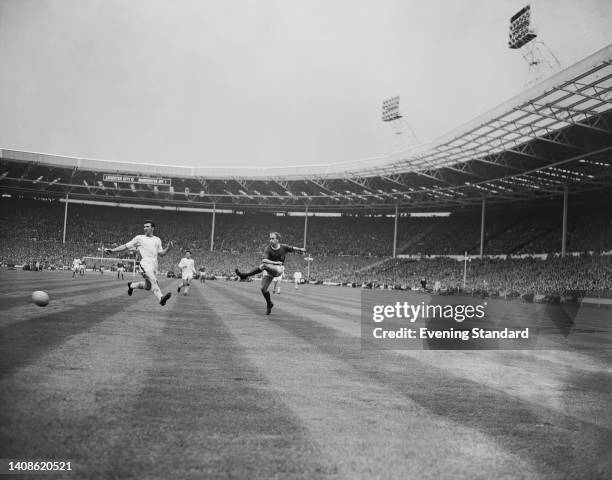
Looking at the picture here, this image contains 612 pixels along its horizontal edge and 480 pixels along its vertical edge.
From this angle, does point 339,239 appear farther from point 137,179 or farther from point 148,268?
point 148,268

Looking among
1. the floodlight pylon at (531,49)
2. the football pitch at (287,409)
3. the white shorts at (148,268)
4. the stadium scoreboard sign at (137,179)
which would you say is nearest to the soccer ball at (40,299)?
the white shorts at (148,268)

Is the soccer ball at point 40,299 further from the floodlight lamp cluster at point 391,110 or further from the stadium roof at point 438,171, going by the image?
the floodlight lamp cluster at point 391,110

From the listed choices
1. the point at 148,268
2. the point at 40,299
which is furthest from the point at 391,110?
the point at 40,299

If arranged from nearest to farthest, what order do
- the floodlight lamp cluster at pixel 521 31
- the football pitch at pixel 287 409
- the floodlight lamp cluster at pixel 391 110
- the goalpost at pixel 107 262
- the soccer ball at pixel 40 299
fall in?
the football pitch at pixel 287 409 < the soccer ball at pixel 40 299 < the floodlight lamp cluster at pixel 521 31 < the floodlight lamp cluster at pixel 391 110 < the goalpost at pixel 107 262

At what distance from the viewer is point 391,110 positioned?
5681 cm

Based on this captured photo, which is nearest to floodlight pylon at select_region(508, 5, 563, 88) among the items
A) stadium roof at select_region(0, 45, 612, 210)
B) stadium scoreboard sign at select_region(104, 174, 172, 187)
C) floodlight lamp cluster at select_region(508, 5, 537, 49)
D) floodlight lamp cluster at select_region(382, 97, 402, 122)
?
floodlight lamp cluster at select_region(508, 5, 537, 49)

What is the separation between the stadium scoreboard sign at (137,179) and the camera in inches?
2571

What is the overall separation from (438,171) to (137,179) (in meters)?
36.8

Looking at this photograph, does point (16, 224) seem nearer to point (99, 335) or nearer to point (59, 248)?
point (59, 248)

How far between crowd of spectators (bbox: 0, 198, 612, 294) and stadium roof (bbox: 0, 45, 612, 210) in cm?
280

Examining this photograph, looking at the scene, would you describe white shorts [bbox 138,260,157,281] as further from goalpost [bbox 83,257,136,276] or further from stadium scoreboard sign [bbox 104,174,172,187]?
stadium scoreboard sign [bbox 104,174,172,187]

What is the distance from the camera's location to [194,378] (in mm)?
5961

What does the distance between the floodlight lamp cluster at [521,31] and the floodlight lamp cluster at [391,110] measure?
24.1 meters

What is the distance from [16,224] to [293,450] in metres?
75.3
